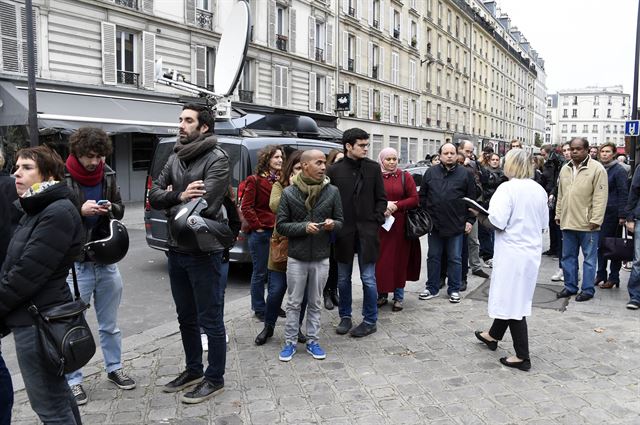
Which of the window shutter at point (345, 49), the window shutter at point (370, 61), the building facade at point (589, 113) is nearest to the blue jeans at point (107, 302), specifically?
the window shutter at point (345, 49)

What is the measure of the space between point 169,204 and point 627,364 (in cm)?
379

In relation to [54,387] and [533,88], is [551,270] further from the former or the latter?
[533,88]

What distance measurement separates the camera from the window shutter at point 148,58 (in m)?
19.5

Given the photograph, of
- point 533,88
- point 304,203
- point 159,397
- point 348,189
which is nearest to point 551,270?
point 348,189

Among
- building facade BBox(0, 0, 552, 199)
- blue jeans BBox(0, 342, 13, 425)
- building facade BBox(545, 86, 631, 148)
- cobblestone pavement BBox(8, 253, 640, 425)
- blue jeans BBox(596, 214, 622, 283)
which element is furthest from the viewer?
building facade BBox(545, 86, 631, 148)

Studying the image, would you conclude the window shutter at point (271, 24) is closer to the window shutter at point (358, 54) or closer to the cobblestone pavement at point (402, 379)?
the window shutter at point (358, 54)

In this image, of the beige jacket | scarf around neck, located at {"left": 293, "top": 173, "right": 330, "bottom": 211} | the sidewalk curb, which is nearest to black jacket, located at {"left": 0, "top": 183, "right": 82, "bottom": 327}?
the sidewalk curb

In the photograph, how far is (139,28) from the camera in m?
19.3

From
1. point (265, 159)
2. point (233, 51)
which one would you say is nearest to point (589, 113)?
point (233, 51)

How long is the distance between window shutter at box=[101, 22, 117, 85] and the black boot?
15.9 meters

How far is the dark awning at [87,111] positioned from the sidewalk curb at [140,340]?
436 inches

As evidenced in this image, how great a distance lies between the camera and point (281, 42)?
Answer: 2689cm

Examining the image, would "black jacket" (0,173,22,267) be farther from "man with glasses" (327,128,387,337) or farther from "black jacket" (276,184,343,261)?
"man with glasses" (327,128,387,337)

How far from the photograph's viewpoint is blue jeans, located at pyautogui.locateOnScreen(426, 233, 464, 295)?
6.34m
